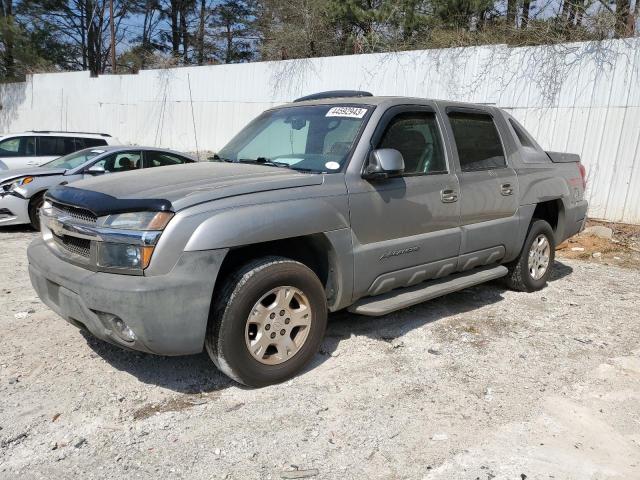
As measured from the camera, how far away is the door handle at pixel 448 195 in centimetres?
444

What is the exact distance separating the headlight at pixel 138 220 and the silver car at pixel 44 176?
5538 millimetres

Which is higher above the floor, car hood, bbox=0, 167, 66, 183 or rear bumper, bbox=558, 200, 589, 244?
rear bumper, bbox=558, 200, 589, 244

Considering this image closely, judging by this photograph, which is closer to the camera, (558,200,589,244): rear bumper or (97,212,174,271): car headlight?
(97,212,174,271): car headlight

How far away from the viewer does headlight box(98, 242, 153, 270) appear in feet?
9.85

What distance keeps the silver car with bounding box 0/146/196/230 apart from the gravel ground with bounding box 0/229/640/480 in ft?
13.7

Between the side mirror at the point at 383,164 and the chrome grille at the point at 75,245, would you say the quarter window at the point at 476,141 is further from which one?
the chrome grille at the point at 75,245

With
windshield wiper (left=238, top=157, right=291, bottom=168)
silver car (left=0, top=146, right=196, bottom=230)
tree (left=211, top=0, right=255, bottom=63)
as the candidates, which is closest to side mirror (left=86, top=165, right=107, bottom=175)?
silver car (left=0, top=146, right=196, bottom=230)

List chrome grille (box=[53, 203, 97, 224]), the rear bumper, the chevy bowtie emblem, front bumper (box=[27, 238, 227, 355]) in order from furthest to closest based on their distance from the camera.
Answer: the rear bumper
the chevy bowtie emblem
chrome grille (box=[53, 203, 97, 224])
front bumper (box=[27, 238, 227, 355])

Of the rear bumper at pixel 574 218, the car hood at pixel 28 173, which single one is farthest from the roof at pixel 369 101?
the car hood at pixel 28 173

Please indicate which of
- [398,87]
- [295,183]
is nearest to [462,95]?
[398,87]

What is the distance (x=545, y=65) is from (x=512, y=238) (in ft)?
19.6

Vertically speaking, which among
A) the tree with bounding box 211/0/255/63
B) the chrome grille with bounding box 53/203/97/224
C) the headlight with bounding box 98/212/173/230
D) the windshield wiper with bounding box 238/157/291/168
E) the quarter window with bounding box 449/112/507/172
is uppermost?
the tree with bounding box 211/0/255/63

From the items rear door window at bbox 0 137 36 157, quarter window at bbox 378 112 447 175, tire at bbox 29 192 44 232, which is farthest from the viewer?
rear door window at bbox 0 137 36 157

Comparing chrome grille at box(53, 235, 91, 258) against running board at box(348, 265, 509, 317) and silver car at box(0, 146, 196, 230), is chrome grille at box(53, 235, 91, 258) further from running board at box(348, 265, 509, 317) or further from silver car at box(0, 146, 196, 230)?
silver car at box(0, 146, 196, 230)
